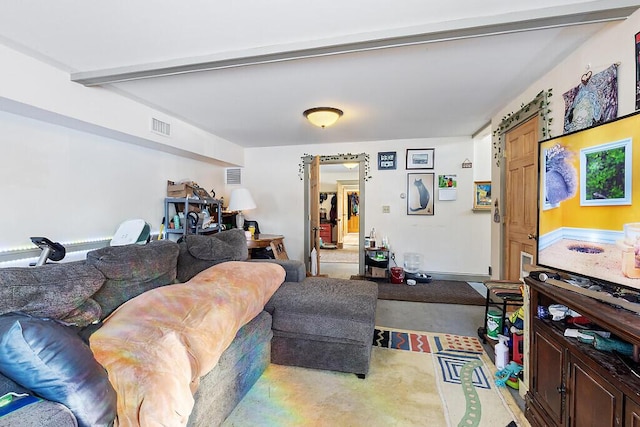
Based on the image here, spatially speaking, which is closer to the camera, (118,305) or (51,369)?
(51,369)

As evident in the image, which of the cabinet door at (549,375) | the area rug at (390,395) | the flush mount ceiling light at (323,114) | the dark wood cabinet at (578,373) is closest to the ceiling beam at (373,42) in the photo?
the flush mount ceiling light at (323,114)

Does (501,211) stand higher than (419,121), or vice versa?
(419,121)

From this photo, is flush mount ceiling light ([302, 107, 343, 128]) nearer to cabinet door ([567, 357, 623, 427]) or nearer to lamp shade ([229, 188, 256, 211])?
lamp shade ([229, 188, 256, 211])

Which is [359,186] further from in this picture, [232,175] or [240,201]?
[232,175]

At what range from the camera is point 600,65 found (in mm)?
1814

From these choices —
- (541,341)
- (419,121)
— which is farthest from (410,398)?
(419,121)

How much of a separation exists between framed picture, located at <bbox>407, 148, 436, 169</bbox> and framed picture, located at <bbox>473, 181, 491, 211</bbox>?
811 millimetres

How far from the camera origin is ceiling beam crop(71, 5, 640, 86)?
60.9 inches

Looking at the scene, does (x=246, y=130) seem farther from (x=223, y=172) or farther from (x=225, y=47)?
(x=225, y=47)

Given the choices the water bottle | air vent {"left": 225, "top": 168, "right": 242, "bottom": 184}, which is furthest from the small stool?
air vent {"left": 225, "top": 168, "right": 242, "bottom": 184}

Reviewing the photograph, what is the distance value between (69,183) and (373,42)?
2876 millimetres

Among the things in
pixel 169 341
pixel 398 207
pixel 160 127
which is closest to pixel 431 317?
pixel 398 207

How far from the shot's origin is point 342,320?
2.01 m

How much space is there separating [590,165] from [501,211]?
6.61 feet
